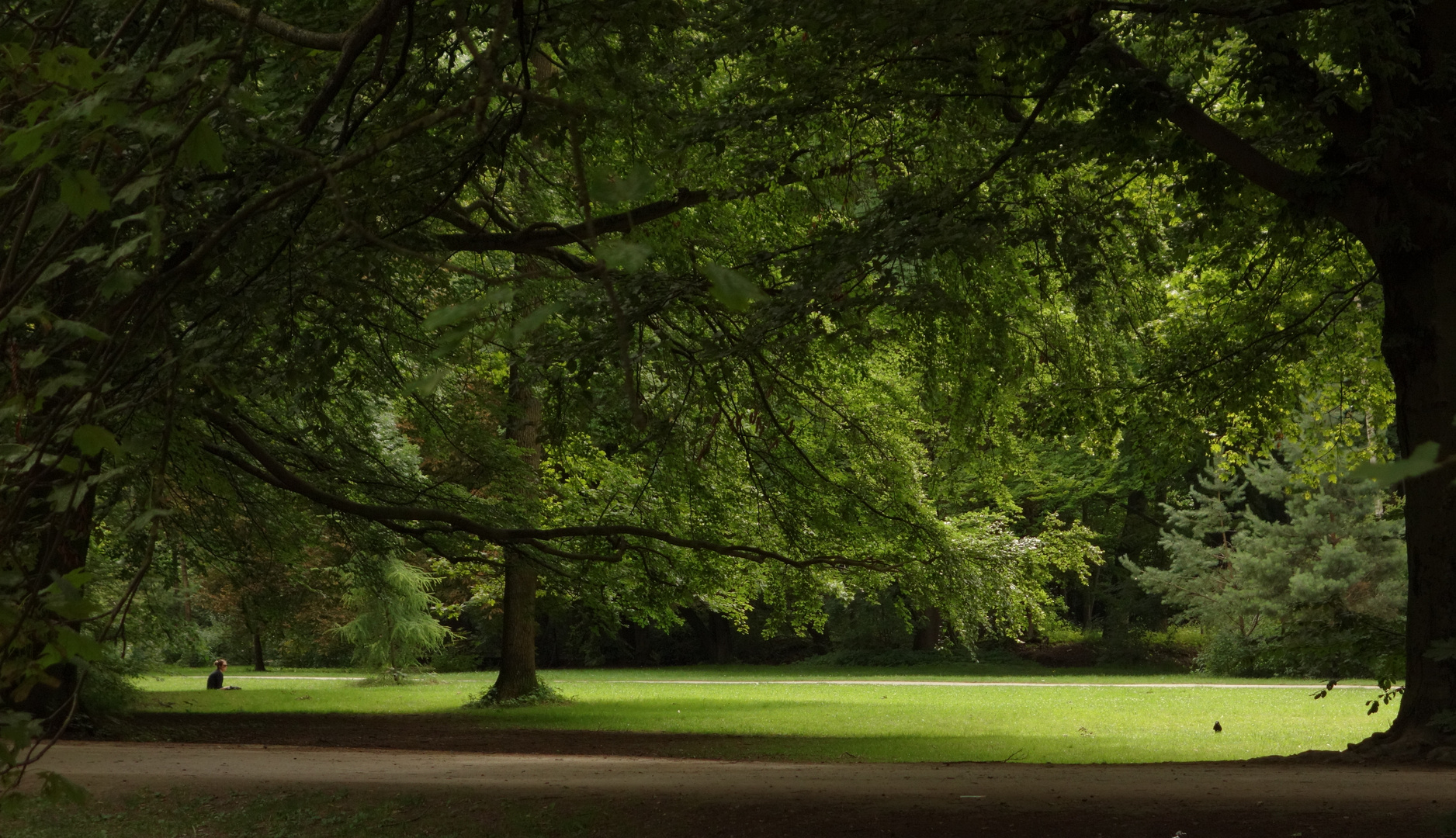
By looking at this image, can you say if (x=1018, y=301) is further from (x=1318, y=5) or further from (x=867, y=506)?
(x=1318, y=5)

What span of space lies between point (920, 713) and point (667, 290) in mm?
13453

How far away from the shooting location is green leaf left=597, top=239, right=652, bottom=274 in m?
1.89

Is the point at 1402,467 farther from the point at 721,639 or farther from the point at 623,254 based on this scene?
the point at 721,639

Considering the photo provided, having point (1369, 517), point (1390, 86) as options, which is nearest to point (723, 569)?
point (1390, 86)

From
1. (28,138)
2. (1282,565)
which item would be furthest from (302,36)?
(1282,565)

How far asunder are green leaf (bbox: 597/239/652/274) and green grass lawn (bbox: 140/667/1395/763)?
1205cm

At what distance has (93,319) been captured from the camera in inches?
134

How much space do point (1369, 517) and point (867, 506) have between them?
22022mm

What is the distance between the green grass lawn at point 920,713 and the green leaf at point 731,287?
12144mm

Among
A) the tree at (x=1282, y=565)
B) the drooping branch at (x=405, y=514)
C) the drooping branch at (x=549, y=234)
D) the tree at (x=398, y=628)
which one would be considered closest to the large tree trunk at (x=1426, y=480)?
the drooping branch at (x=405, y=514)

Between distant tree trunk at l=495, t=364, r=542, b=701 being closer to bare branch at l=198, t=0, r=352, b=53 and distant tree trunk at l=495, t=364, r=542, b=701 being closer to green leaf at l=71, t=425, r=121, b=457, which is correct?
bare branch at l=198, t=0, r=352, b=53

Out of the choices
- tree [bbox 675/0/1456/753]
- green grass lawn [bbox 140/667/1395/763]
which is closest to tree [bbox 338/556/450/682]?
green grass lawn [bbox 140/667/1395/763]

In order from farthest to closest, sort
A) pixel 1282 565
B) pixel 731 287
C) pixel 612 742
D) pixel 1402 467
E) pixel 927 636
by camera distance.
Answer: pixel 927 636 → pixel 1282 565 → pixel 612 742 → pixel 731 287 → pixel 1402 467

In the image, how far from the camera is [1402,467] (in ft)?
4.31
